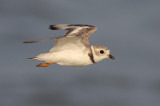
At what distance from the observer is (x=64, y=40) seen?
1505 cm

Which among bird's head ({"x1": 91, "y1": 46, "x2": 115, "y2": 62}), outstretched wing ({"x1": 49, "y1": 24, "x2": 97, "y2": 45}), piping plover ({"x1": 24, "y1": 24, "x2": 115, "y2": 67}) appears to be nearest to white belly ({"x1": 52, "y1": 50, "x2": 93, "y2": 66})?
piping plover ({"x1": 24, "y1": 24, "x2": 115, "y2": 67})

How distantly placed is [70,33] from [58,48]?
36.3 inches

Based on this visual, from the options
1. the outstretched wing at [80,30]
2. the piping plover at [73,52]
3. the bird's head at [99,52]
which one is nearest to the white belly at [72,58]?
the piping plover at [73,52]

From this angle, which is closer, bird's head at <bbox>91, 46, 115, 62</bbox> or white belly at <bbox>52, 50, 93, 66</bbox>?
white belly at <bbox>52, 50, 93, 66</bbox>

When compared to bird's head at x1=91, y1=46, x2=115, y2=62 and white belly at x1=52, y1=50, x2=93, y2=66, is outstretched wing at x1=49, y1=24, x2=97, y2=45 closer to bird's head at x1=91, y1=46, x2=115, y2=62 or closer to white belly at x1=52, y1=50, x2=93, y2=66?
bird's head at x1=91, y1=46, x2=115, y2=62

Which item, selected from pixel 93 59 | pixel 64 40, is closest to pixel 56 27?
pixel 64 40

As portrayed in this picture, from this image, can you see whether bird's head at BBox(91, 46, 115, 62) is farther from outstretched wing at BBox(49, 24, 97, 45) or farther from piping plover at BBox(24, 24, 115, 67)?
outstretched wing at BBox(49, 24, 97, 45)

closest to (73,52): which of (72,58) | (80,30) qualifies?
(72,58)

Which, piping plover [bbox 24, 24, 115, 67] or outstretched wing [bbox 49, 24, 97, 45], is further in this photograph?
outstretched wing [bbox 49, 24, 97, 45]

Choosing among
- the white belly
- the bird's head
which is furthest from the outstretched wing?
the white belly

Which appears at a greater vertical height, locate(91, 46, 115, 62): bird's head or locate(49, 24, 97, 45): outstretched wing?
locate(49, 24, 97, 45): outstretched wing

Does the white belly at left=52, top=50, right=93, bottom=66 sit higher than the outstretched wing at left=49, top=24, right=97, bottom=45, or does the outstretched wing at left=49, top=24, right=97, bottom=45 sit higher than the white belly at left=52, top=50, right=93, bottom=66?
the outstretched wing at left=49, top=24, right=97, bottom=45

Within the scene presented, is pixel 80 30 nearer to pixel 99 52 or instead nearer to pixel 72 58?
pixel 99 52

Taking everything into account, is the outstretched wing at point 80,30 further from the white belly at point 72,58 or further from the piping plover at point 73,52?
the white belly at point 72,58
